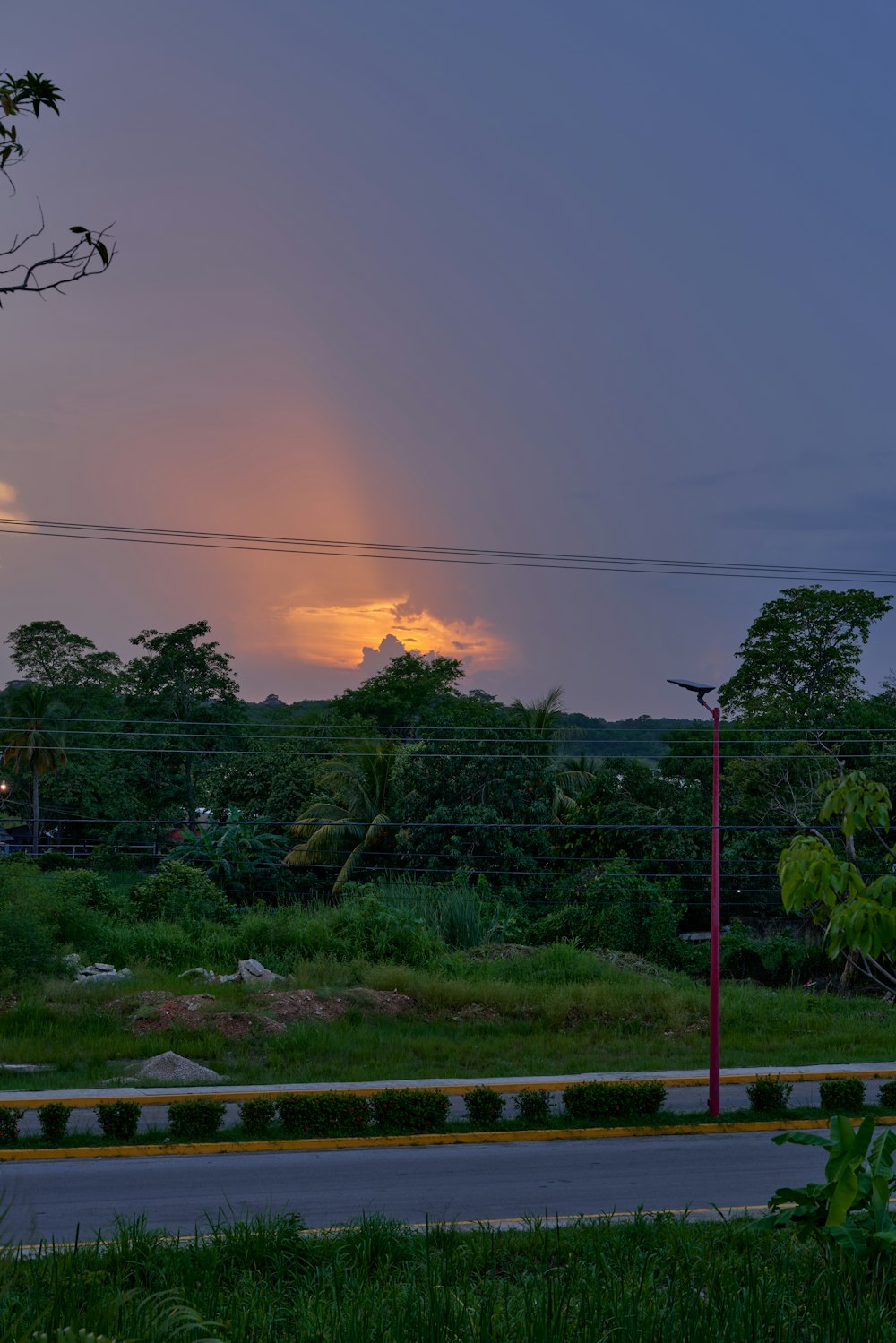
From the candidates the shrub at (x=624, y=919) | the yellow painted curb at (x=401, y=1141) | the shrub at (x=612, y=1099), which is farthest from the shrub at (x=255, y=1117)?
the shrub at (x=624, y=919)

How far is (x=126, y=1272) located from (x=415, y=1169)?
11.8 meters

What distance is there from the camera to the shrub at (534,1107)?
66.4 feet

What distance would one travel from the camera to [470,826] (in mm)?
44688

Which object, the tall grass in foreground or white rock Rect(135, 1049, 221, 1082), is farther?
white rock Rect(135, 1049, 221, 1082)

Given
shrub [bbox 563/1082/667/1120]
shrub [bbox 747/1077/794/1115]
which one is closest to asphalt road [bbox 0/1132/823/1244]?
shrub [bbox 563/1082/667/1120]

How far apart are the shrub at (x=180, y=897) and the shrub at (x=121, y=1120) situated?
61.7 ft

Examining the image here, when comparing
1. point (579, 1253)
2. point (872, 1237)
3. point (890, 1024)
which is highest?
point (872, 1237)

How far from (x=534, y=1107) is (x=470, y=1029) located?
8.32m

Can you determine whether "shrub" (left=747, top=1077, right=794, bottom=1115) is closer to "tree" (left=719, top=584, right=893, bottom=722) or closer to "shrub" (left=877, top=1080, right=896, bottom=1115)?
"shrub" (left=877, top=1080, right=896, bottom=1115)

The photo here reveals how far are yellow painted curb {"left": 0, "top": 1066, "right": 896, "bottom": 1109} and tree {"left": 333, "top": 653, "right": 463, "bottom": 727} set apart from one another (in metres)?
40.2

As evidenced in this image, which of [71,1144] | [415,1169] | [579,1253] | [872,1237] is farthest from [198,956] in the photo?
[872,1237]

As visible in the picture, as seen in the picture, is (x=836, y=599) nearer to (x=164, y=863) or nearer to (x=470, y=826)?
(x=470, y=826)

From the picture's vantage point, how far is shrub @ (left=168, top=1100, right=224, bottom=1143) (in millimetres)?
18750

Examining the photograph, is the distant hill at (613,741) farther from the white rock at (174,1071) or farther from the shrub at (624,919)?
the white rock at (174,1071)
